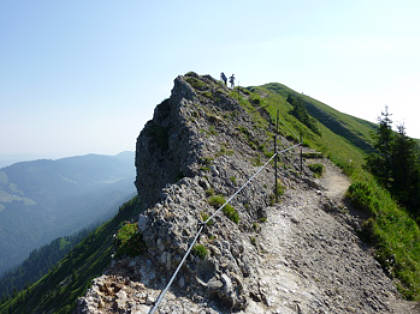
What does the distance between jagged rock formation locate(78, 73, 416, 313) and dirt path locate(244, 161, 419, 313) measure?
6 cm

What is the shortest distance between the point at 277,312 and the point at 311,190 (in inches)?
596

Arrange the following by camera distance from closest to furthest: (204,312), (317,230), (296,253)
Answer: (204,312) < (296,253) < (317,230)

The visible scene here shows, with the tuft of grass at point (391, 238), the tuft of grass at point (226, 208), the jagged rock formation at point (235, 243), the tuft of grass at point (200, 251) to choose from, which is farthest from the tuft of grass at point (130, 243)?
the tuft of grass at point (391, 238)

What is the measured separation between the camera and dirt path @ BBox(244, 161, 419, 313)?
1054 centimetres

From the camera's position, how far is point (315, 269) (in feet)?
42.9

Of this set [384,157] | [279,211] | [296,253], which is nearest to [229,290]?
[296,253]

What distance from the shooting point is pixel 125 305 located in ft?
24.4

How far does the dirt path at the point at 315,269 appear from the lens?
415 inches

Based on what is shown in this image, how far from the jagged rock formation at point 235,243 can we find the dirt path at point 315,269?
0.06 meters

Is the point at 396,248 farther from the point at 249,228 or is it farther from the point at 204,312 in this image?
the point at 204,312

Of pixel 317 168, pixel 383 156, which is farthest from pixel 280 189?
pixel 383 156

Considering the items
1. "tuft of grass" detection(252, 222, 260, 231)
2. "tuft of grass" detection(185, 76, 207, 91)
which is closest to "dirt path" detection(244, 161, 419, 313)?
"tuft of grass" detection(252, 222, 260, 231)

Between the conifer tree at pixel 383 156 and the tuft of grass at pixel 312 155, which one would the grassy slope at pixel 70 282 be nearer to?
the tuft of grass at pixel 312 155

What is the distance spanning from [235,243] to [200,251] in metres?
2.42
